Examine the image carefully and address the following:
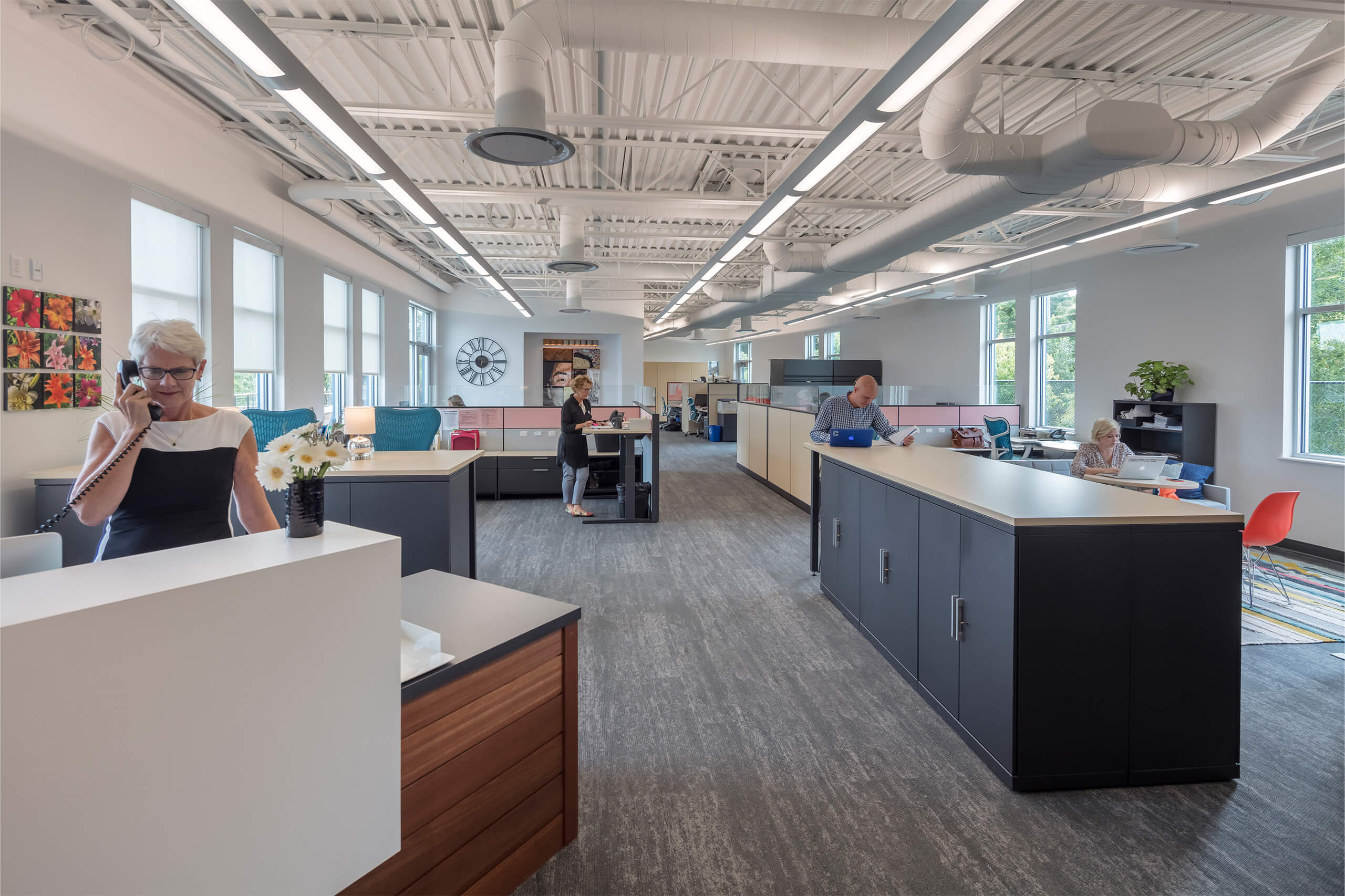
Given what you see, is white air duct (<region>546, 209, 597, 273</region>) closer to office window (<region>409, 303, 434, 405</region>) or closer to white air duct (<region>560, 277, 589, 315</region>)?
white air duct (<region>560, 277, 589, 315</region>)

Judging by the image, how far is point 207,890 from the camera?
1082 millimetres

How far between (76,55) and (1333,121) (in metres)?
9.34

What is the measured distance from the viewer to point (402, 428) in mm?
6133

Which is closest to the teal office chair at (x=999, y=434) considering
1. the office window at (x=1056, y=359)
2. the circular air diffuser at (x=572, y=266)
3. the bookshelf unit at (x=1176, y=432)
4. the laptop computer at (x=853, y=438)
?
the bookshelf unit at (x=1176, y=432)

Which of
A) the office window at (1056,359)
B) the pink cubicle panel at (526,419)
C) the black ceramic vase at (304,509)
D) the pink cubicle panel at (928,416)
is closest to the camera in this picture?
the black ceramic vase at (304,509)

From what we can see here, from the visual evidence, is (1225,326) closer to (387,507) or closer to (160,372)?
(387,507)

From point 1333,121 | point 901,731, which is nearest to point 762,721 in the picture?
point 901,731

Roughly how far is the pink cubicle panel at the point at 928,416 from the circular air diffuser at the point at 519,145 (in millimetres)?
6672

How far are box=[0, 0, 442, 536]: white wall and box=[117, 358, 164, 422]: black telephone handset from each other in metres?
2.89

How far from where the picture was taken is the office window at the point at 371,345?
10.0 metres

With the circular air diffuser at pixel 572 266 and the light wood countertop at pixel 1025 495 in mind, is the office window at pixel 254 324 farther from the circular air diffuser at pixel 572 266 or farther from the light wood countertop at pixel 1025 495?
the light wood countertop at pixel 1025 495

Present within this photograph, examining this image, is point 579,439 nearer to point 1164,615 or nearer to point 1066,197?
point 1066,197

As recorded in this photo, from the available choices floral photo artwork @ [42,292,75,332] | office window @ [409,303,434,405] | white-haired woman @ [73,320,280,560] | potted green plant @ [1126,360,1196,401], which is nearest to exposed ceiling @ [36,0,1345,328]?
floral photo artwork @ [42,292,75,332]

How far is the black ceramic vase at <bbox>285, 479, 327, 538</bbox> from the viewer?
142cm
